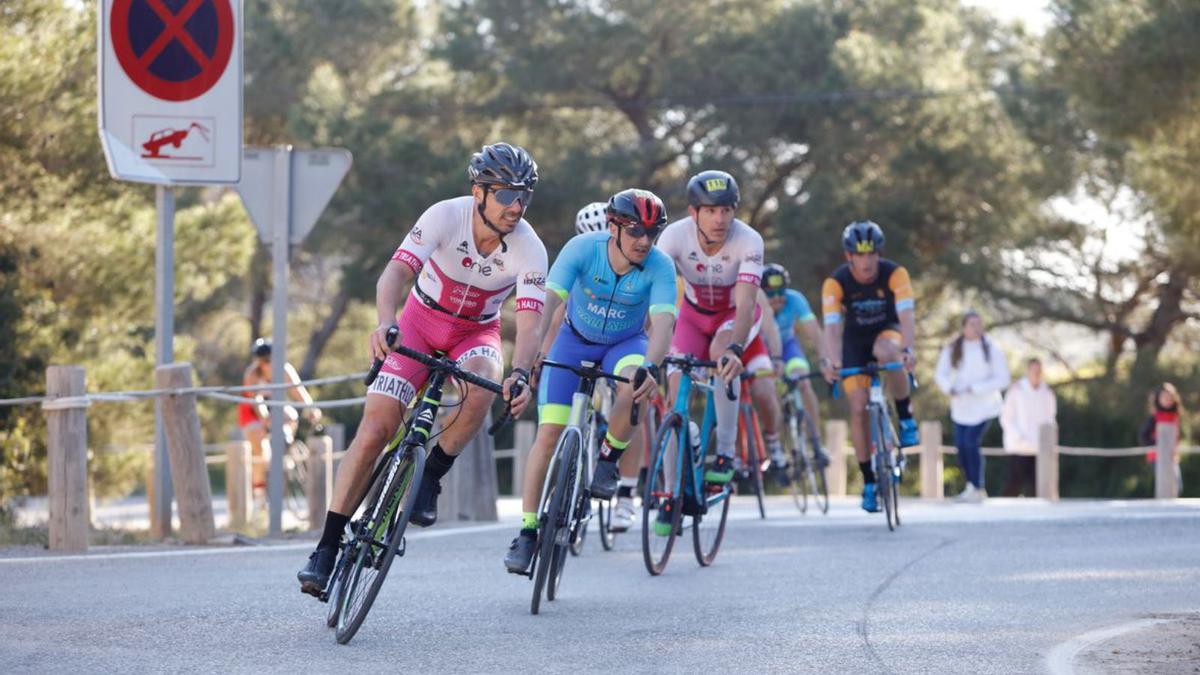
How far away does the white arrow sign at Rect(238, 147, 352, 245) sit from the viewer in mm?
14352

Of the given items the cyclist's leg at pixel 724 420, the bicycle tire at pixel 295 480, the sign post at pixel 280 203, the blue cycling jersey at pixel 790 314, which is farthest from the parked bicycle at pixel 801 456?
the bicycle tire at pixel 295 480

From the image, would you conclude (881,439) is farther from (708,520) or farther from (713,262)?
(708,520)

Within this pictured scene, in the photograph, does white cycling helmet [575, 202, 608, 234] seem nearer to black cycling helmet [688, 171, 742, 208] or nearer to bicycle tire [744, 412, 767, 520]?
black cycling helmet [688, 171, 742, 208]

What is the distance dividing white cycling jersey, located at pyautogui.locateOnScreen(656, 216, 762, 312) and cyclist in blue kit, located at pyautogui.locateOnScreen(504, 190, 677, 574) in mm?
1799

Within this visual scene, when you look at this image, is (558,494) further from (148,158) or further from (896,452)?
(896,452)

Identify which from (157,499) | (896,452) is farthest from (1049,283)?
(157,499)

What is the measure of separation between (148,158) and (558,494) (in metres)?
4.72

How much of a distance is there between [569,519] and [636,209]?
1.61 m

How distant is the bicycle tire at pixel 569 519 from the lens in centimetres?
964

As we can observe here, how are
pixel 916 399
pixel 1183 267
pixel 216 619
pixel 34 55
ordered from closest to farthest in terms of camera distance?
1. pixel 216 619
2. pixel 34 55
3. pixel 1183 267
4. pixel 916 399

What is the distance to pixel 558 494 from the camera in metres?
9.48

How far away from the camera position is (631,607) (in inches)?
386

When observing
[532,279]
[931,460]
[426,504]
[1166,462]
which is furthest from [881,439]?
[931,460]

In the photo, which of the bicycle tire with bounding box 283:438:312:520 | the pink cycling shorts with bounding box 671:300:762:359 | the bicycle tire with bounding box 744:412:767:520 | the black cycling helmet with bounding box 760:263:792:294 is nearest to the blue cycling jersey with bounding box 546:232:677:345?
the pink cycling shorts with bounding box 671:300:762:359
